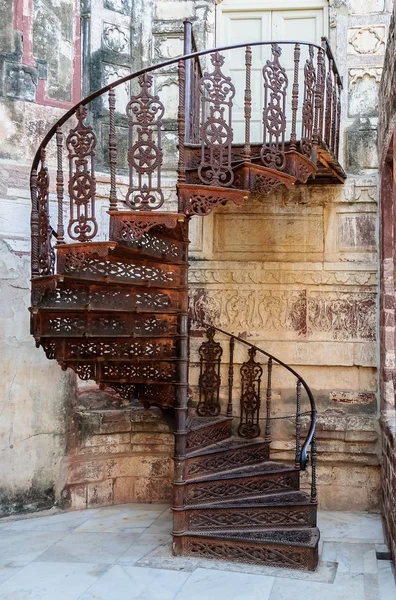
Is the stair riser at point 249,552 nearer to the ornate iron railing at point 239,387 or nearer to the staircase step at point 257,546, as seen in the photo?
the staircase step at point 257,546

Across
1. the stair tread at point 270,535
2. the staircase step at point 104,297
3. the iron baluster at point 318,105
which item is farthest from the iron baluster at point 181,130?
the stair tread at point 270,535

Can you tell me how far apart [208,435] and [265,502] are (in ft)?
2.26

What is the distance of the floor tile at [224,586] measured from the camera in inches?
160

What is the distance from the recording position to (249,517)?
15.7ft

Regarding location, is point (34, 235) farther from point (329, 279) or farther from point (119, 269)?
point (329, 279)

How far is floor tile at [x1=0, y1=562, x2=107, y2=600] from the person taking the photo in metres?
4.04

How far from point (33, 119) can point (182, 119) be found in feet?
6.56

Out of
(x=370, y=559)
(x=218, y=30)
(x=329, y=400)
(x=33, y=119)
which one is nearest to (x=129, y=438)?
(x=329, y=400)

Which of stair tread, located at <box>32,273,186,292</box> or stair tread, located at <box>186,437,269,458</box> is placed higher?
stair tread, located at <box>32,273,186,292</box>

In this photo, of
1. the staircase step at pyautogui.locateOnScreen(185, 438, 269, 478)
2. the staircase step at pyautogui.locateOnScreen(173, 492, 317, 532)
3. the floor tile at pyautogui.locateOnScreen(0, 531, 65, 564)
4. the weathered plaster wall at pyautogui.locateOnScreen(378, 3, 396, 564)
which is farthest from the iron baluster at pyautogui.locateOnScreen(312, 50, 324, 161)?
the floor tile at pyautogui.locateOnScreen(0, 531, 65, 564)

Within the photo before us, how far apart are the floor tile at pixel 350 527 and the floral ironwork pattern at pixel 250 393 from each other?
0.94 meters

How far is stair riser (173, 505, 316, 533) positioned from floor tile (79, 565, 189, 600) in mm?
433

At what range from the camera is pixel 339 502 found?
5844mm

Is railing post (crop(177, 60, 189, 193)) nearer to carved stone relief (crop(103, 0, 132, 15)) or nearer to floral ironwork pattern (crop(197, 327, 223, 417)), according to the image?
floral ironwork pattern (crop(197, 327, 223, 417))
